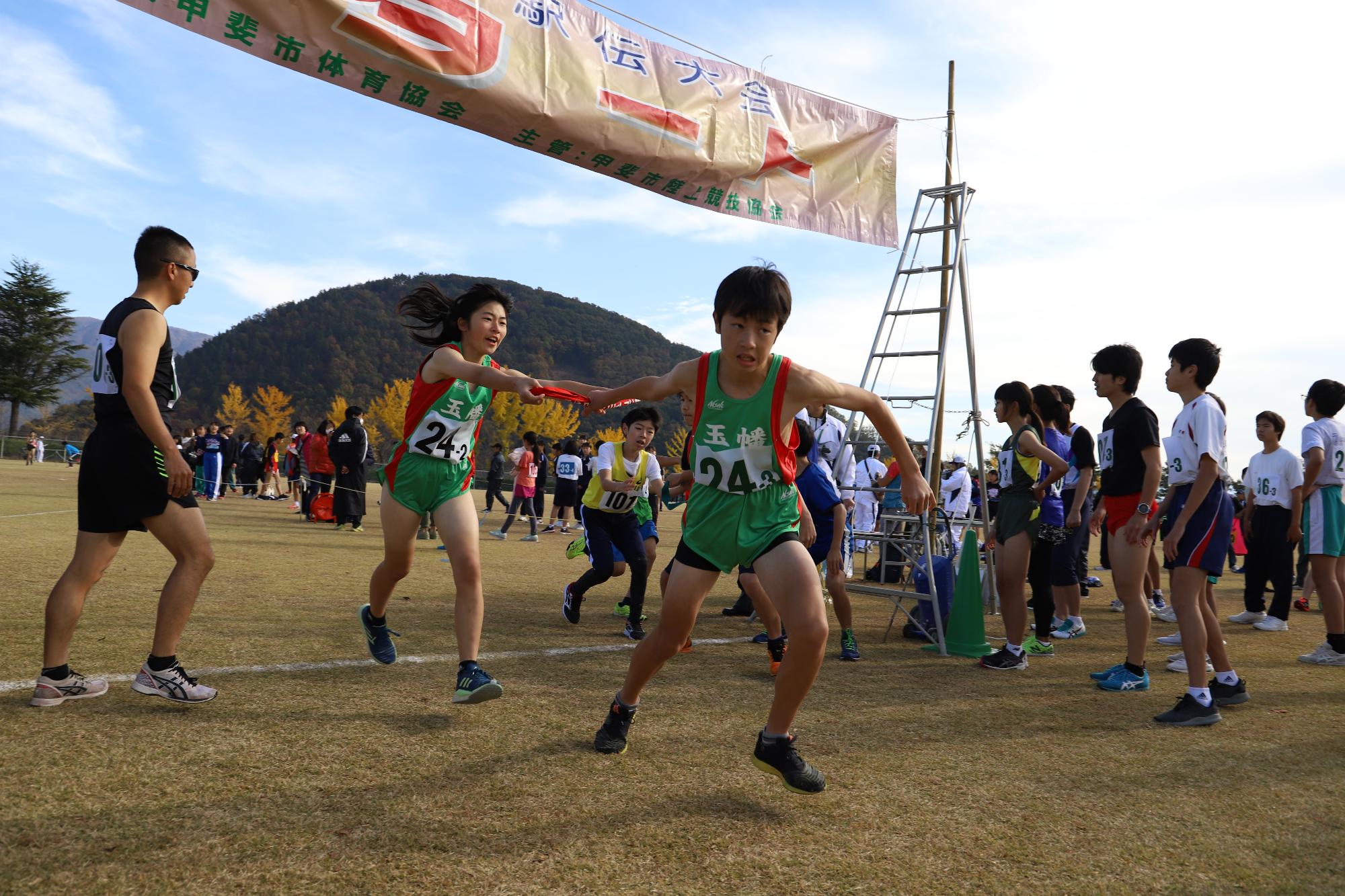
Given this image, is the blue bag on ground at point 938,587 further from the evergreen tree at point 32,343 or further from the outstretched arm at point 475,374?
the evergreen tree at point 32,343

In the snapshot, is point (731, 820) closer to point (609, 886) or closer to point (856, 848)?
point (856, 848)

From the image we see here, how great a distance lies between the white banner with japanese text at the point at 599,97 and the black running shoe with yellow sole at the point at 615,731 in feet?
14.1

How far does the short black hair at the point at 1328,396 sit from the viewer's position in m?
7.32

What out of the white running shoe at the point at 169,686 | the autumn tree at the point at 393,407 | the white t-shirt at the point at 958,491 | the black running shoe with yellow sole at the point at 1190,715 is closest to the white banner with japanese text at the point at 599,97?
the white running shoe at the point at 169,686

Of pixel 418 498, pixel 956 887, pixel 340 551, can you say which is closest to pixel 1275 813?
pixel 956 887

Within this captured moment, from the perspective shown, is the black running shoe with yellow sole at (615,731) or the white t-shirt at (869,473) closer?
the black running shoe with yellow sole at (615,731)

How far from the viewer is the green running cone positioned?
6871 millimetres

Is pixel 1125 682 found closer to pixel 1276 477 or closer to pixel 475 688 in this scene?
pixel 475 688

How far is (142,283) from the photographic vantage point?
4020mm

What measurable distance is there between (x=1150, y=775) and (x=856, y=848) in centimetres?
189

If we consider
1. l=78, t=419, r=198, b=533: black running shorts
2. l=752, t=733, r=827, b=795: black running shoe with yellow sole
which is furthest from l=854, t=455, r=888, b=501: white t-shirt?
l=78, t=419, r=198, b=533: black running shorts

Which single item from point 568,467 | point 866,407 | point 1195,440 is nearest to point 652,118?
point 866,407

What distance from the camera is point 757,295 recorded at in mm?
3424

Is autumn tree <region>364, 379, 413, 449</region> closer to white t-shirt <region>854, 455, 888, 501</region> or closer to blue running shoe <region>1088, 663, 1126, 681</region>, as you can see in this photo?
white t-shirt <region>854, 455, 888, 501</region>
